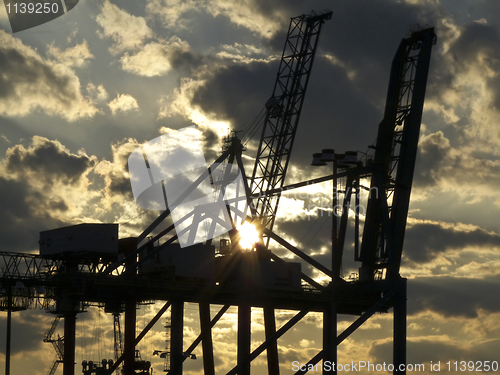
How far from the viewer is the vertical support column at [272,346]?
98062 mm

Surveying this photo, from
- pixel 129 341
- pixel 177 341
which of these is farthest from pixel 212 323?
pixel 129 341

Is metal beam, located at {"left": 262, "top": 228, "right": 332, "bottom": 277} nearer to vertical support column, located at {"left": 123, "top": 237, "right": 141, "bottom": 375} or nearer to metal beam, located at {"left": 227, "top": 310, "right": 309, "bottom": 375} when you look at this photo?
metal beam, located at {"left": 227, "top": 310, "right": 309, "bottom": 375}

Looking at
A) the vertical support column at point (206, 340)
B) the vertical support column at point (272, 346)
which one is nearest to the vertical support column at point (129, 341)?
the vertical support column at point (206, 340)

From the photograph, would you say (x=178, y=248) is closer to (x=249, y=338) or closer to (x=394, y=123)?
(x=249, y=338)

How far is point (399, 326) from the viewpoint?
84062 millimetres

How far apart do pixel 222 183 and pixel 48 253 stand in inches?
932

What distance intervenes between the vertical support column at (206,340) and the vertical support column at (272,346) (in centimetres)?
730

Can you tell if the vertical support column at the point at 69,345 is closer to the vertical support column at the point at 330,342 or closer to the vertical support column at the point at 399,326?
the vertical support column at the point at 330,342

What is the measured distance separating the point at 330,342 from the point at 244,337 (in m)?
9.73

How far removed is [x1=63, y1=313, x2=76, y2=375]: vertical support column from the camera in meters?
86.7

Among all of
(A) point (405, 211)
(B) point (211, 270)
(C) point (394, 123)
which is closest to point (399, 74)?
(C) point (394, 123)

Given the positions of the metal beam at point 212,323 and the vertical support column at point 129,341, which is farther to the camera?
the metal beam at point 212,323

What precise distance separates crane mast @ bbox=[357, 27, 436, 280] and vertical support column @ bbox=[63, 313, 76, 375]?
3271cm

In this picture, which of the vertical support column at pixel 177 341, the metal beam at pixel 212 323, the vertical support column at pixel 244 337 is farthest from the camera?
the metal beam at pixel 212 323
